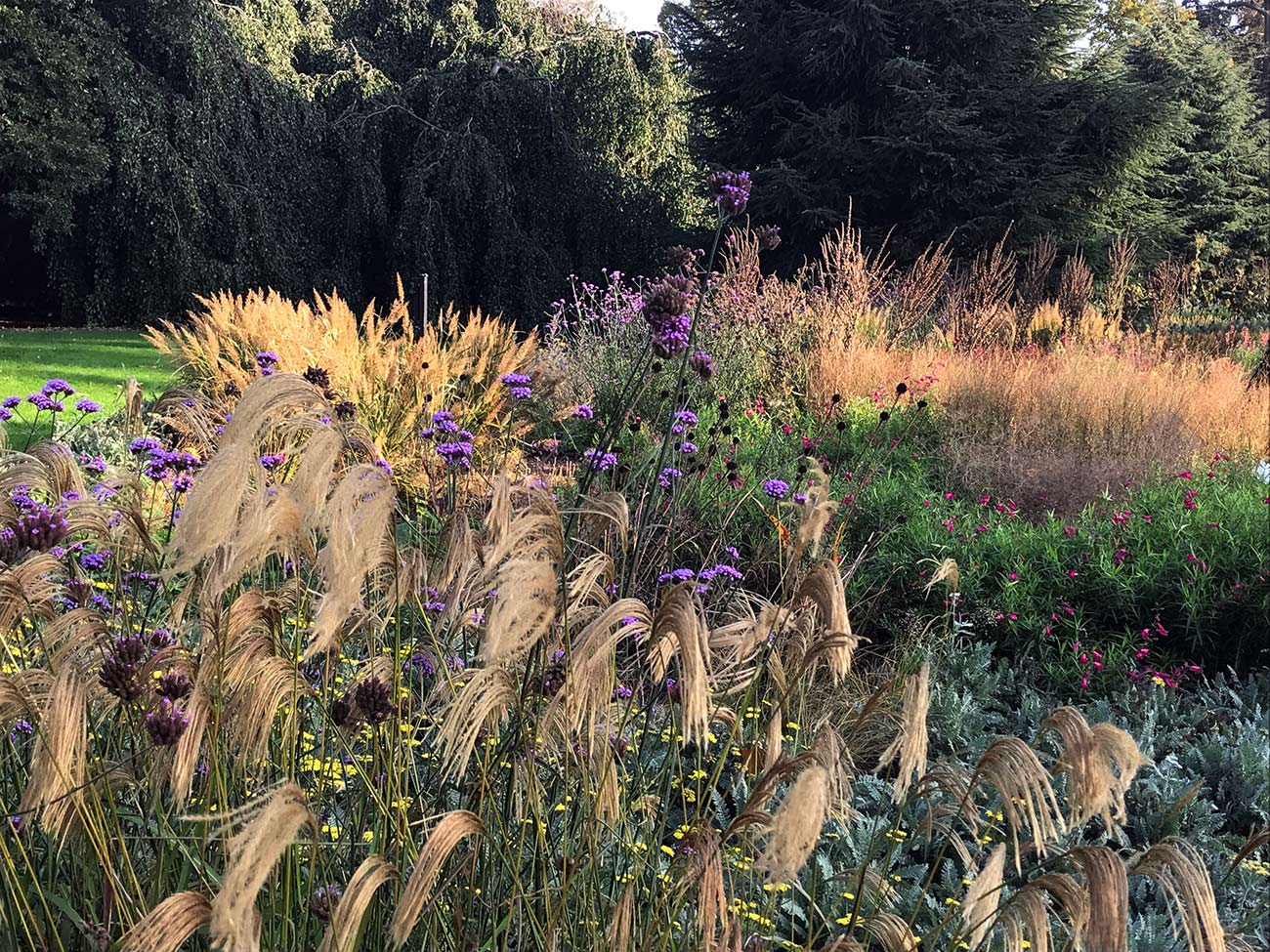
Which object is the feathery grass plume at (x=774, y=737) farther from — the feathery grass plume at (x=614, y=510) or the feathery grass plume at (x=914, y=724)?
the feathery grass plume at (x=614, y=510)

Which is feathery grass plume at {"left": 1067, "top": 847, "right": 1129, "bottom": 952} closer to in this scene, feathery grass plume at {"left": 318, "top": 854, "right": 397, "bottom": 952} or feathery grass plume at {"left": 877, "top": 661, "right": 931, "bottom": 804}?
feathery grass plume at {"left": 877, "top": 661, "right": 931, "bottom": 804}

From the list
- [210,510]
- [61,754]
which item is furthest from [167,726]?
[210,510]

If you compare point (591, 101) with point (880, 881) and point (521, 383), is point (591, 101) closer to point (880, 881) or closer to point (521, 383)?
point (521, 383)

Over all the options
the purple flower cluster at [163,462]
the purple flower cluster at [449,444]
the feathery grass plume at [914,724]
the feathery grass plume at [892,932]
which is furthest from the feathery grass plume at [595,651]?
the purple flower cluster at [449,444]

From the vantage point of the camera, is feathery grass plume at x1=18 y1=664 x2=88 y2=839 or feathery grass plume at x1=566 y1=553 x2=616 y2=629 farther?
feathery grass plume at x1=566 y1=553 x2=616 y2=629

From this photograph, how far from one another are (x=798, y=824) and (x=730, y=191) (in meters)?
1.31

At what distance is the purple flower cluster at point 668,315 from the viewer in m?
1.51

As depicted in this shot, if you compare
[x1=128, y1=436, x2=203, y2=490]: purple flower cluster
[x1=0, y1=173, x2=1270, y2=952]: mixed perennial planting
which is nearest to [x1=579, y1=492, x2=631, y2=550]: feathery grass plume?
[x1=0, y1=173, x2=1270, y2=952]: mixed perennial planting

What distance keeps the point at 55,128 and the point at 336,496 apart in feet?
49.6

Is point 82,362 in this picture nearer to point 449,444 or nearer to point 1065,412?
point 1065,412

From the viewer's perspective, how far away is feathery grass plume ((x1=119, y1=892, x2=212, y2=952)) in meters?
0.67

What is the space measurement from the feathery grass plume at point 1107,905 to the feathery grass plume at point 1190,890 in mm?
36

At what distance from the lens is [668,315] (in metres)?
1.53

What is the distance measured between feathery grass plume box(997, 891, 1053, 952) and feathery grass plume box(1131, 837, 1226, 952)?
82mm
